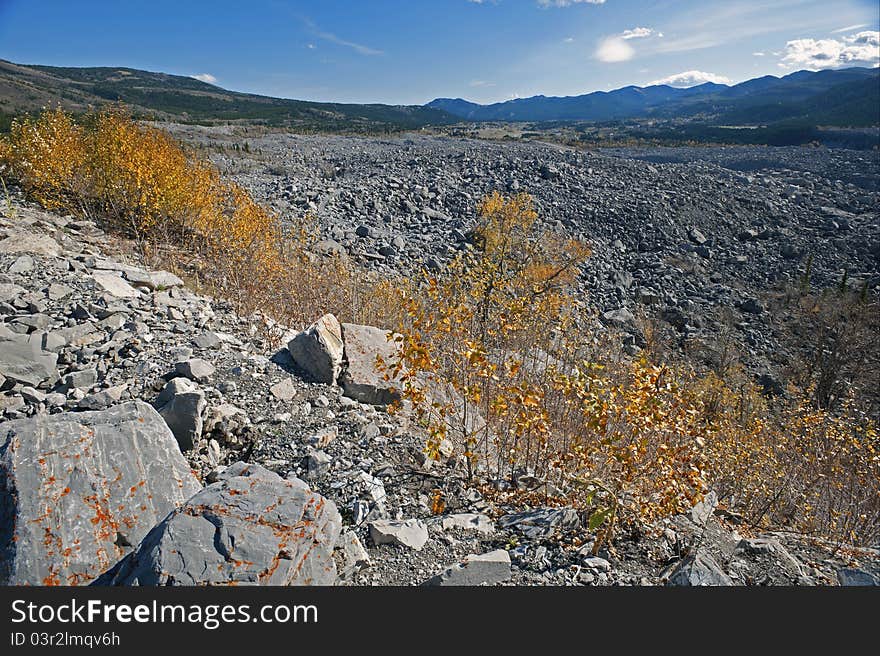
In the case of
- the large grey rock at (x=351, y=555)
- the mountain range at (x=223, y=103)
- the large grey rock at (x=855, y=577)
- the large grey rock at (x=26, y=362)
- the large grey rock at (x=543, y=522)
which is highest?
the mountain range at (x=223, y=103)

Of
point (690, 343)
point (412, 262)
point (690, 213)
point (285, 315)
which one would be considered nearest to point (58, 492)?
point (285, 315)

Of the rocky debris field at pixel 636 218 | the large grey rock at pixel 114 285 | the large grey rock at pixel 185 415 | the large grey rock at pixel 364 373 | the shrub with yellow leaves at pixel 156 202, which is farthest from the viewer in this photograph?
the rocky debris field at pixel 636 218

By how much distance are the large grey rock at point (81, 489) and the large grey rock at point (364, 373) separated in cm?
213

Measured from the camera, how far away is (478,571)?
2906mm

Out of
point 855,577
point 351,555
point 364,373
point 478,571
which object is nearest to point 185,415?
point 364,373

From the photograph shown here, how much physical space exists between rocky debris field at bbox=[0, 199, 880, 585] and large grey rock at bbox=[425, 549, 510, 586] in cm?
1

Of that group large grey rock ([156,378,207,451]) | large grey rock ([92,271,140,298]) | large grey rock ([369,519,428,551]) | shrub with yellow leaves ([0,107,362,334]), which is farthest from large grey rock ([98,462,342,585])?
shrub with yellow leaves ([0,107,362,334])

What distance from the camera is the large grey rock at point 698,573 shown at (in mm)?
2896

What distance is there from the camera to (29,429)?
3.06 meters

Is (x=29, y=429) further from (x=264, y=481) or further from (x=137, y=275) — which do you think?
(x=137, y=275)

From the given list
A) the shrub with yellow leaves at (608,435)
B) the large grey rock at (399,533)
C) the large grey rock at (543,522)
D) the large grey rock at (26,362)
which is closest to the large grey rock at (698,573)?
the shrub with yellow leaves at (608,435)

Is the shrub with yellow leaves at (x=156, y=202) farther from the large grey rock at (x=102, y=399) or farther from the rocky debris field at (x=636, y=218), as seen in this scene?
the large grey rock at (x=102, y=399)

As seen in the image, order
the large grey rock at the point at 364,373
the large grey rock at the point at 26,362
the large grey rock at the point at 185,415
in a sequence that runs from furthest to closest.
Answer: the large grey rock at the point at 364,373
the large grey rock at the point at 26,362
the large grey rock at the point at 185,415

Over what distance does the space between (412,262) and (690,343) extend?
27.6 feet
